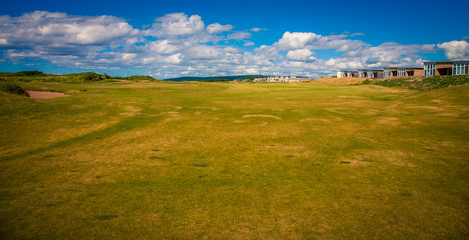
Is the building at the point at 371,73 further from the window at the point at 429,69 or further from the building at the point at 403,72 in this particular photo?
the window at the point at 429,69

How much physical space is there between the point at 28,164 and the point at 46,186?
3.61 metres

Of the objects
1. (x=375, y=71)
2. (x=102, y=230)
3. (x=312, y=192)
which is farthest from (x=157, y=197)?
(x=375, y=71)

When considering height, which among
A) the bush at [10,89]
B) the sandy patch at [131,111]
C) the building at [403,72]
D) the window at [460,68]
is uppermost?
the building at [403,72]

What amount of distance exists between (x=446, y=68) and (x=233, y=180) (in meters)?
91.4

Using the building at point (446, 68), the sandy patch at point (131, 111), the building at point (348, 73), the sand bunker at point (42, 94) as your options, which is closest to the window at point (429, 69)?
the building at point (446, 68)

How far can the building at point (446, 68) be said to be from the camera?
6522 cm

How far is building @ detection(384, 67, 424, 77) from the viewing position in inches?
3349

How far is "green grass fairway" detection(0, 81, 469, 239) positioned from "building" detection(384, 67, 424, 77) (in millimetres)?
82875

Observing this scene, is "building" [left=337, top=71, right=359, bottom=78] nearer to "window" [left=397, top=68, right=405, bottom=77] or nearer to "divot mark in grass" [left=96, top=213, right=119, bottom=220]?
"window" [left=397, top=68, right=405, bottom=77]

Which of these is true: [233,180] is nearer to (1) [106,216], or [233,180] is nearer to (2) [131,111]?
(1) [106,216]

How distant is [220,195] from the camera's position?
7.95 metres

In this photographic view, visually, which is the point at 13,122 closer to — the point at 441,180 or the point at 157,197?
the point at 157,197

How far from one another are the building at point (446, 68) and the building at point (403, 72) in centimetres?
871

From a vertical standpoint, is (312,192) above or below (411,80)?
below
